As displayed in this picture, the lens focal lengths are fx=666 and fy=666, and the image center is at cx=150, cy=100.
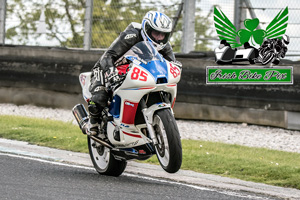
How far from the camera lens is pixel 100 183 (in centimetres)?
730

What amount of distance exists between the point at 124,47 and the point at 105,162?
5.08 feet

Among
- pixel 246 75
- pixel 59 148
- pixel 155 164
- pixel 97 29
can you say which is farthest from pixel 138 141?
pixel 97 29

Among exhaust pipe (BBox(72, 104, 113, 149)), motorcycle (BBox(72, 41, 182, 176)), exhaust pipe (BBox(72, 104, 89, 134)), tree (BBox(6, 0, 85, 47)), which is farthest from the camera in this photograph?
tree (BBox(6, 0, 85, 47))

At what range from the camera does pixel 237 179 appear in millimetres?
7828

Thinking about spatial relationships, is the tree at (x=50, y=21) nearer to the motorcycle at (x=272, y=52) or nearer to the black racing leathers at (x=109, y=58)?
the motorcycle at (x=272, y=52)

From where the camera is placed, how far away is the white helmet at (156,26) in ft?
22.9

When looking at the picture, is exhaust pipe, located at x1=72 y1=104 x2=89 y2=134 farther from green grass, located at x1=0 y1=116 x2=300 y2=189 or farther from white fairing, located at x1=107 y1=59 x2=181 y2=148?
green grass, located at x1=0 y1=116 x2=300 y2=189

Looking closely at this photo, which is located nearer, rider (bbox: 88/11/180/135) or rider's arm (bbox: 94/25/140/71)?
rider (bbox: 88/11/180/135)

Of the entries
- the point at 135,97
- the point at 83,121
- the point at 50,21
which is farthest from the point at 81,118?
the point at 50,21

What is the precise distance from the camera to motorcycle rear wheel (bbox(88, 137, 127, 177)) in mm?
7965

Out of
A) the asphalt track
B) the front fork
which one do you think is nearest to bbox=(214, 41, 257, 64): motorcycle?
the asphalt track

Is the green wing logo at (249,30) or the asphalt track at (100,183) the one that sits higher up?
the green wing logo at (249,30)

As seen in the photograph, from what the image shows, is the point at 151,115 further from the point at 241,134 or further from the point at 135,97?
the point at 241,134

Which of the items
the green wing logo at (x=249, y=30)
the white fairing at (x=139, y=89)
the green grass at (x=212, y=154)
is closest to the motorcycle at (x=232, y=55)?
the green wing logo at (x=249, y=30)
